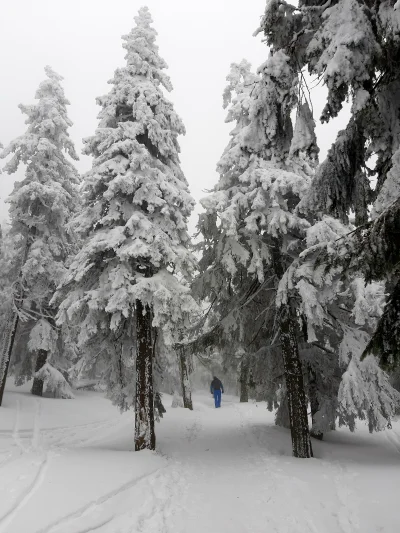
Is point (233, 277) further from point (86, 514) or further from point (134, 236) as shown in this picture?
point (86, 514)

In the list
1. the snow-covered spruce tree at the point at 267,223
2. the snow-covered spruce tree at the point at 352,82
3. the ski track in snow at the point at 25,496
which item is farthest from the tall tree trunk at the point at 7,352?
the snow-covered spruce tree at the point at 352,82

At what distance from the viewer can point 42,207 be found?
1723cm

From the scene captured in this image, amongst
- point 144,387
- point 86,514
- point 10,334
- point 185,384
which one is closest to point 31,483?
point 86,514

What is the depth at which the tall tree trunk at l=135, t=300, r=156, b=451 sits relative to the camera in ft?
30.3

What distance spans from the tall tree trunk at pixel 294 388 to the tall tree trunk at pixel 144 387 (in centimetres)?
356

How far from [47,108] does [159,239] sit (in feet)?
38.3

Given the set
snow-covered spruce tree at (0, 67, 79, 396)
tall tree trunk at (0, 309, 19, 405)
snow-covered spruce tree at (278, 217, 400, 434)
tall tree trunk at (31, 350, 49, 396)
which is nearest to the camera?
snow-covered spruce tree at (278, 217, 400, 434)

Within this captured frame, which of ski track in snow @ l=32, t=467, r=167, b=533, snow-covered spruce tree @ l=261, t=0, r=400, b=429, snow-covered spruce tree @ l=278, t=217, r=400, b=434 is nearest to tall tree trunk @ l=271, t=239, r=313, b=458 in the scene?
snow-covered spruce tree @ l=278, t=217, r=400, b=434

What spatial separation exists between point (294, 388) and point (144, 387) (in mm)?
3842

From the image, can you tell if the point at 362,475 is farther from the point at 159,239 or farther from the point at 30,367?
the point at 30,367

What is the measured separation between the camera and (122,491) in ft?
20.0

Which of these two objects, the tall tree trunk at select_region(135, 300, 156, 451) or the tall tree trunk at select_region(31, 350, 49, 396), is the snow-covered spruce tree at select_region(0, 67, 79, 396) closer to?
the tall tree trunk at select_region(31, 350, 49, 396)

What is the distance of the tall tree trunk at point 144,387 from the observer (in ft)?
30.3

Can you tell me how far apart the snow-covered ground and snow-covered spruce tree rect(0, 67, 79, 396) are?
617 cm
